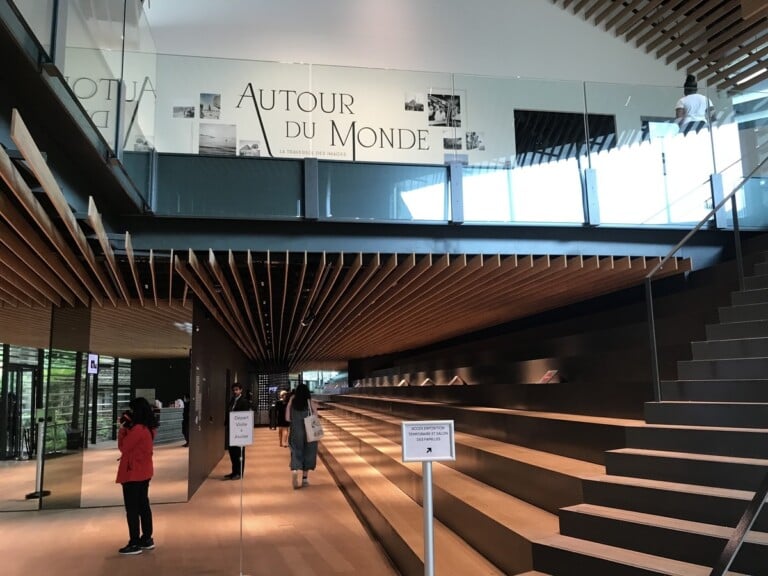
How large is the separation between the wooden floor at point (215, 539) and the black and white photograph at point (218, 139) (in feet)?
10.9

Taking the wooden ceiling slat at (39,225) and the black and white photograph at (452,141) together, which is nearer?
the wooden ceiling slat at (39,225)

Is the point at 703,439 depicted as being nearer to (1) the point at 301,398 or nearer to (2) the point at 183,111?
(2) the point at 183,111

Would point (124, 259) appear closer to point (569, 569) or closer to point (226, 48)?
point (569, 569)

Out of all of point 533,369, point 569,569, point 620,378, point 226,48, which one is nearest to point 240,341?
point 226,48

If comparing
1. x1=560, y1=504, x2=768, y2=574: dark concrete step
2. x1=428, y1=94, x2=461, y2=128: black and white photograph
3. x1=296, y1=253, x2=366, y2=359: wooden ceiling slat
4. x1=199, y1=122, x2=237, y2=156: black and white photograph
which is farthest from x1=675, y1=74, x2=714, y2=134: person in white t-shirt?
x1=560, y1=504, x2=768, y2=574: dark concrete step

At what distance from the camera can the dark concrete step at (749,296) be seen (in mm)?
5371

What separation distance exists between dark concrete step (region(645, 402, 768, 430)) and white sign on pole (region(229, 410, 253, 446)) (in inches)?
125

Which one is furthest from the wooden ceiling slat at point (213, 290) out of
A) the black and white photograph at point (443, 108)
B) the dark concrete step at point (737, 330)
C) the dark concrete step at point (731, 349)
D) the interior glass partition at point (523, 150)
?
the dark concrete step at point (737, 330)

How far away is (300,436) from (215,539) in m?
2.68

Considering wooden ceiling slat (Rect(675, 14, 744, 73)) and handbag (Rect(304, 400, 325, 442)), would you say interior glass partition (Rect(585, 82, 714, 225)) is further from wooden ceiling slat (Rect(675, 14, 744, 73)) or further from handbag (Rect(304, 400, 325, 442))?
handbag (Rect(304, 400, 325, 442))

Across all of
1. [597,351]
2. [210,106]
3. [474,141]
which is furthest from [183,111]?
[597,351]

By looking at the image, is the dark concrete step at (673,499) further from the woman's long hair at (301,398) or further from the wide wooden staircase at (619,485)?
the woman's long hair at (301,398)

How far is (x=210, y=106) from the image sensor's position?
654cm

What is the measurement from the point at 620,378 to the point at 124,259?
5.01m
